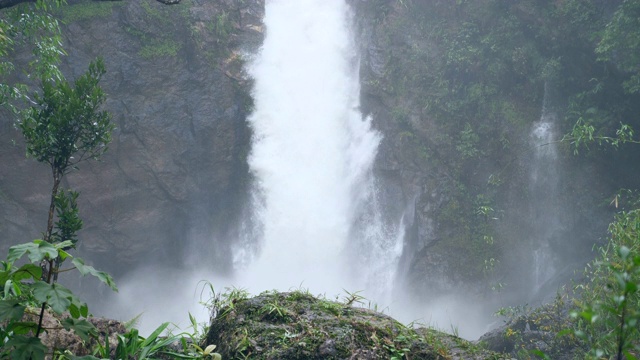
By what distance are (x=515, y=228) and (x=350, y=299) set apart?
1232cm

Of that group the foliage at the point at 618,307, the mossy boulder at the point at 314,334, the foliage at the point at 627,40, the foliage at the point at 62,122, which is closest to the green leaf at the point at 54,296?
the mossy boulder at the point at 314,334

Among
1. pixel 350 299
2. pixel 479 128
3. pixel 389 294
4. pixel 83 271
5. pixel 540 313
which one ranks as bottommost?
pixel 83 271

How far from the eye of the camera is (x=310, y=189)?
57.5 feet

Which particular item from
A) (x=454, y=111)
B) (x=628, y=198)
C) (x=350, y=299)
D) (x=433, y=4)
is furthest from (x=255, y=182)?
(x=350, y=299)

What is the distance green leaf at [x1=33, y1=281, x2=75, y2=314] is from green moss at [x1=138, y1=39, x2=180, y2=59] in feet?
48.5

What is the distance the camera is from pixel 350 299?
3.18 meters

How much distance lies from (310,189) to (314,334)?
14821 millimetres

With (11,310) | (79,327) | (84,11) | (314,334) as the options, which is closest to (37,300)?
(11,310)

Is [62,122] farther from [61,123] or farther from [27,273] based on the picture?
[27,273]

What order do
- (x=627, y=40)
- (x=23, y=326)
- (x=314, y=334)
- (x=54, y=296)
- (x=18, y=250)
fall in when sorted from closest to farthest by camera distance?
(x=54, y=296) < (x=18, y=250) < (x=23, y=326) < (x=314, y=334) < (x=627, y=40)

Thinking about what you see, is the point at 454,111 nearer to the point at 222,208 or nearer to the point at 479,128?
the point at 479,128

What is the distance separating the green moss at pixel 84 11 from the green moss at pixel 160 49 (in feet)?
4.62

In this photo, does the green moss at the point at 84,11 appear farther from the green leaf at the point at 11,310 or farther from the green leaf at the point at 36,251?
the green leaf at the point at 11,310

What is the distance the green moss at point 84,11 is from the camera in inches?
578
